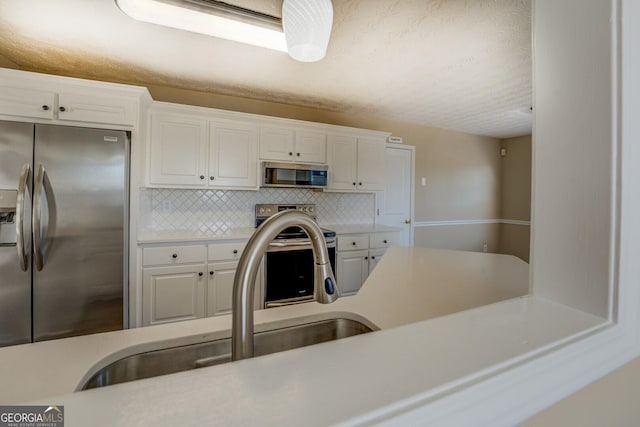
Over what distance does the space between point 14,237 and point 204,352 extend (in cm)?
199

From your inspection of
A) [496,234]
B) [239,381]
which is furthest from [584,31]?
[496,234]

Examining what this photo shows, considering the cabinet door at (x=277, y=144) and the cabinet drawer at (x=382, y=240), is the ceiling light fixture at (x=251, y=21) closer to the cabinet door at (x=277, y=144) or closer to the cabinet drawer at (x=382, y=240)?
the cabinet door at (x=277, y=144)

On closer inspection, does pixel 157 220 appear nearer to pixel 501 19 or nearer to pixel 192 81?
pixel 192 81

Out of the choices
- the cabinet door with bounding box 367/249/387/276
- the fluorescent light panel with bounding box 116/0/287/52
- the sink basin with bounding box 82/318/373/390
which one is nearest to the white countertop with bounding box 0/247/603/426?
the sink basin with bounding box 82/318/373/390

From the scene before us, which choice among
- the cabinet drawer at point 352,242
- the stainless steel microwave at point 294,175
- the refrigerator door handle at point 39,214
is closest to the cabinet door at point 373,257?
the cabinet drawer at point 352,242

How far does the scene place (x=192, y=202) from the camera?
10.0 feet

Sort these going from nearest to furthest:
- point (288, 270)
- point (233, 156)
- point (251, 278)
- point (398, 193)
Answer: point (251, 278) → point (288, 270) → point (233, 156) → point (398, 193)

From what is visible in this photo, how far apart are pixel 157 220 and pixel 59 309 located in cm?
110

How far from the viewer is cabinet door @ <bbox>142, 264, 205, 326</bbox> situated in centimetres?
240

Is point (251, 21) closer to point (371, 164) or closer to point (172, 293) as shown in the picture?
point (172, 293)

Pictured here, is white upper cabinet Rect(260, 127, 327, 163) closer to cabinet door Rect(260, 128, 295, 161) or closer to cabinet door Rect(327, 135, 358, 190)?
cabinet door Rect(260, 128, 295, 161)

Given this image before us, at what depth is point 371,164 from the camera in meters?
3.70

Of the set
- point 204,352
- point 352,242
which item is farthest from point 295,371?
point 352,242

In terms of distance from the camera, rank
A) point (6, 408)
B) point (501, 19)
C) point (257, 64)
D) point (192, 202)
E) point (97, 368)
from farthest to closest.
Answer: point (192, 202) < point (257, 64) < point (501, 19) < point (97, 368) < point (6, 408)
